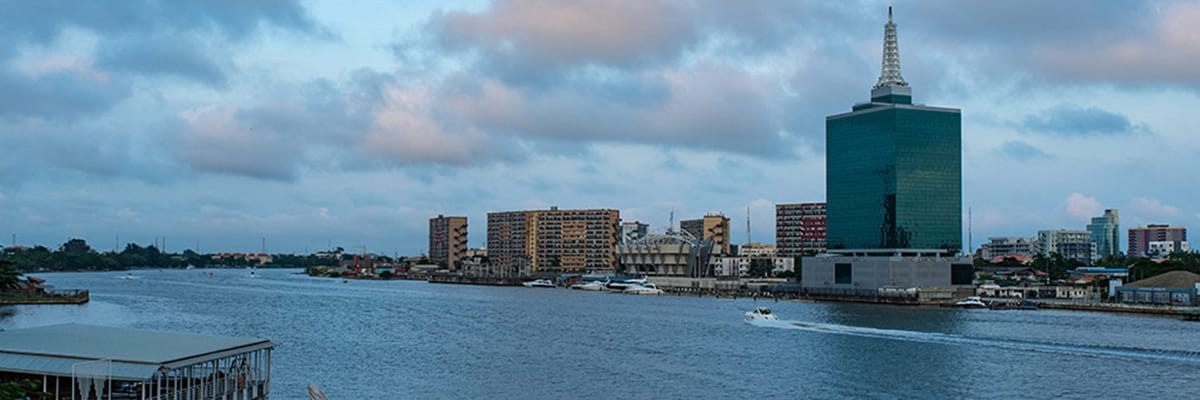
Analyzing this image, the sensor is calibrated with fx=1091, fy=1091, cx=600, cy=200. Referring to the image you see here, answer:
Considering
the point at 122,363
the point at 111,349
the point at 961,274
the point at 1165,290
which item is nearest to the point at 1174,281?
the point at 1165,290

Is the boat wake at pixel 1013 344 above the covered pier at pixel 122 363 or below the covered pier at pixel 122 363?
below

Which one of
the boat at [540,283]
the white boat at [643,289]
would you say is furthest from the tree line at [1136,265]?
the boat at [540,283]

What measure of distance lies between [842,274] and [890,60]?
26667mm

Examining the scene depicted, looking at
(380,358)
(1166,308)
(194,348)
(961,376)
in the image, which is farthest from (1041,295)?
(194,348)

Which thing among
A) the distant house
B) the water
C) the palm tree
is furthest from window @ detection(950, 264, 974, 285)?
the palm tree

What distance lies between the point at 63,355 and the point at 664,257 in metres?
141

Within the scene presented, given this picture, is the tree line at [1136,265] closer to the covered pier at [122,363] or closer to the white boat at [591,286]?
the white boat at [591,286]

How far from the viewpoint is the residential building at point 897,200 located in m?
118

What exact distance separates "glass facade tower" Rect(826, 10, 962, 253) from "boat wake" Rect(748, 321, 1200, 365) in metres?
51.1

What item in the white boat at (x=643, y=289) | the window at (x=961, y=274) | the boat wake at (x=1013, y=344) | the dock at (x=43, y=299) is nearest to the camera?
the boat wake at (x=1013, y=344)

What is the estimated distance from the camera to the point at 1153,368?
46.4m

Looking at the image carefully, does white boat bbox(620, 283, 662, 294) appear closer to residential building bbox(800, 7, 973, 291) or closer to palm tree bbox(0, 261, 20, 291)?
residential building bbox(800, 7, 973, 291)

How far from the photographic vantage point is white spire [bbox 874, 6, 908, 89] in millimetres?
126750

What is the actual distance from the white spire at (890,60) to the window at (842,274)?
21.6 metres
